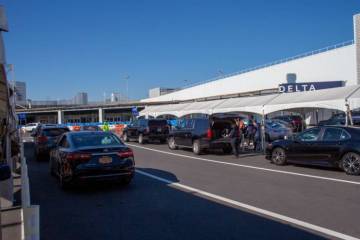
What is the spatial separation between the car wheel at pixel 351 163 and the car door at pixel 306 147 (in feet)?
3.35

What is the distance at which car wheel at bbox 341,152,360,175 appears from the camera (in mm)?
11961

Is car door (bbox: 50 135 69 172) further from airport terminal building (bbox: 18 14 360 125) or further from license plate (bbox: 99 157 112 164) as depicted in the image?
airport terminal building (bbox: 18 14 360 125)

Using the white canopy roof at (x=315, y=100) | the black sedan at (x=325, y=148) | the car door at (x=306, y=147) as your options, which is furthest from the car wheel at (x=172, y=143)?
the car door at (x=306, y=147)

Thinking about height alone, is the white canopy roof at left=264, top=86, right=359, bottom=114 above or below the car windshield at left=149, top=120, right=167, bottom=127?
above

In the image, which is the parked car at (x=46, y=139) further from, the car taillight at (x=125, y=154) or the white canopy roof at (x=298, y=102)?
the white canopy roof at (x=298, y=102)

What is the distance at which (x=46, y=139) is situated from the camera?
720 inches

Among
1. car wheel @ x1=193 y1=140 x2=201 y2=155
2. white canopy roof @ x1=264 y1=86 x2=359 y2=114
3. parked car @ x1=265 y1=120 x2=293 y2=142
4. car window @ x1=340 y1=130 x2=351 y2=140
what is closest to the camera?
car window @ x1=340 y1=130 x2=351 y2=140

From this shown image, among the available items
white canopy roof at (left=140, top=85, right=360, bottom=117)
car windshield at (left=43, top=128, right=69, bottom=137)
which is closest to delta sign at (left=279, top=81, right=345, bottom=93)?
white canopy roof at (left=140, top=85, right=360, bottom=117)

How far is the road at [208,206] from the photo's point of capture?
638 cm

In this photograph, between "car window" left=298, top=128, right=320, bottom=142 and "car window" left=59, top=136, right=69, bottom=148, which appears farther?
"car window" left=298, top=128, right=320, bottom=142

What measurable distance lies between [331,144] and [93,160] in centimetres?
772

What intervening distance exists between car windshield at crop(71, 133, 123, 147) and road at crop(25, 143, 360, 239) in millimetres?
1197

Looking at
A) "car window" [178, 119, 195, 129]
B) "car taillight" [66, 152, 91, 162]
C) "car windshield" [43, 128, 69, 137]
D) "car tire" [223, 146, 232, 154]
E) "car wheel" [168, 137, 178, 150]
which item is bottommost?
"car tire" [223, 146, 232, 154]

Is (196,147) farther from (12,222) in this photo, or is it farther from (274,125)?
(12,222)
